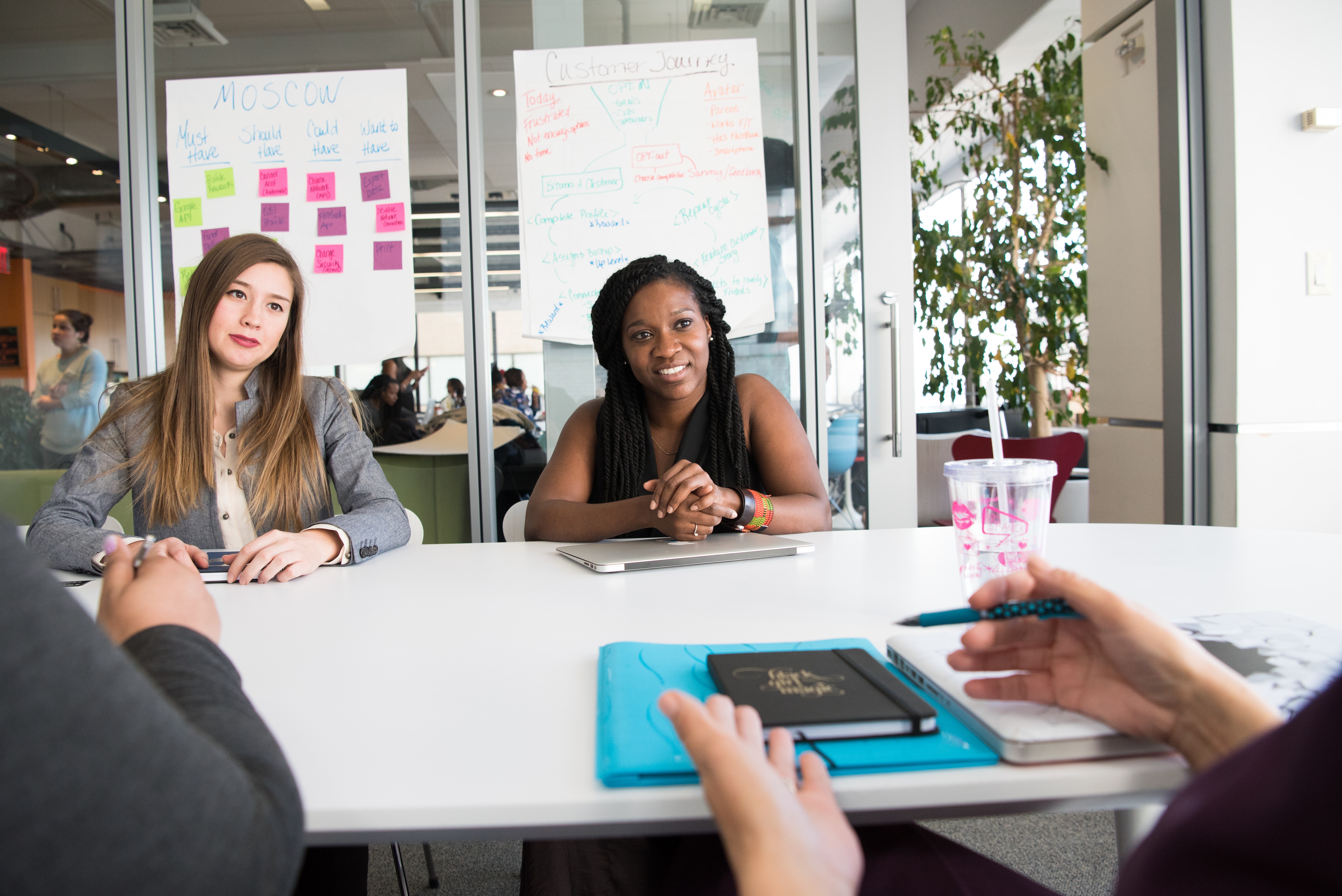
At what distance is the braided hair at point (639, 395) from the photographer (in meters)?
1.85

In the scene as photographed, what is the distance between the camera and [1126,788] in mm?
525

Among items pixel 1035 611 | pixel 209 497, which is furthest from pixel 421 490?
pixel 1035 611

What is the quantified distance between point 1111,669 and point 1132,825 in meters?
0.40

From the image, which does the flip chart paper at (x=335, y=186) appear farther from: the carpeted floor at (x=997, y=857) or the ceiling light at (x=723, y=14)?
the carpeted floor at (x=997, y=857)

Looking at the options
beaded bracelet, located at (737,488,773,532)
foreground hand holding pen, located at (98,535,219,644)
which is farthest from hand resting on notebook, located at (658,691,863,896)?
beaded bracelet, located at (737,488,773,532)

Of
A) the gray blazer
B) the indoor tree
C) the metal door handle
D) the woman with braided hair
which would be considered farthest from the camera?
the indoor tree

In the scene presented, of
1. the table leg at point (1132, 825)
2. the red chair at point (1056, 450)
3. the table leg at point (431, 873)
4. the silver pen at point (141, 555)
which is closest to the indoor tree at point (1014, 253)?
the red chair at point (1056, 450)

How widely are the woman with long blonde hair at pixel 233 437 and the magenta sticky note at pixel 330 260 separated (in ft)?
3.61

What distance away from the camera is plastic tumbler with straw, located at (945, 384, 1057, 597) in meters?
0.87

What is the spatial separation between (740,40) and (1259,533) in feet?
7.50

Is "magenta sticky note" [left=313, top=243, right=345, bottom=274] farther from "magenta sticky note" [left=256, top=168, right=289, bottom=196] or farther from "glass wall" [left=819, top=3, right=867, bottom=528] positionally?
"glass wall" [left=819, top=3, right=867, bottom=528]

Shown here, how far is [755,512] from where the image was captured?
149 cm

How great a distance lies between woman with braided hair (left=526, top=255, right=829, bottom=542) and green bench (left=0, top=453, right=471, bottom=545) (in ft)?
3.67

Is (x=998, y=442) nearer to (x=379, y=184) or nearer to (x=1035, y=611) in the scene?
(x=1035, y=611)
